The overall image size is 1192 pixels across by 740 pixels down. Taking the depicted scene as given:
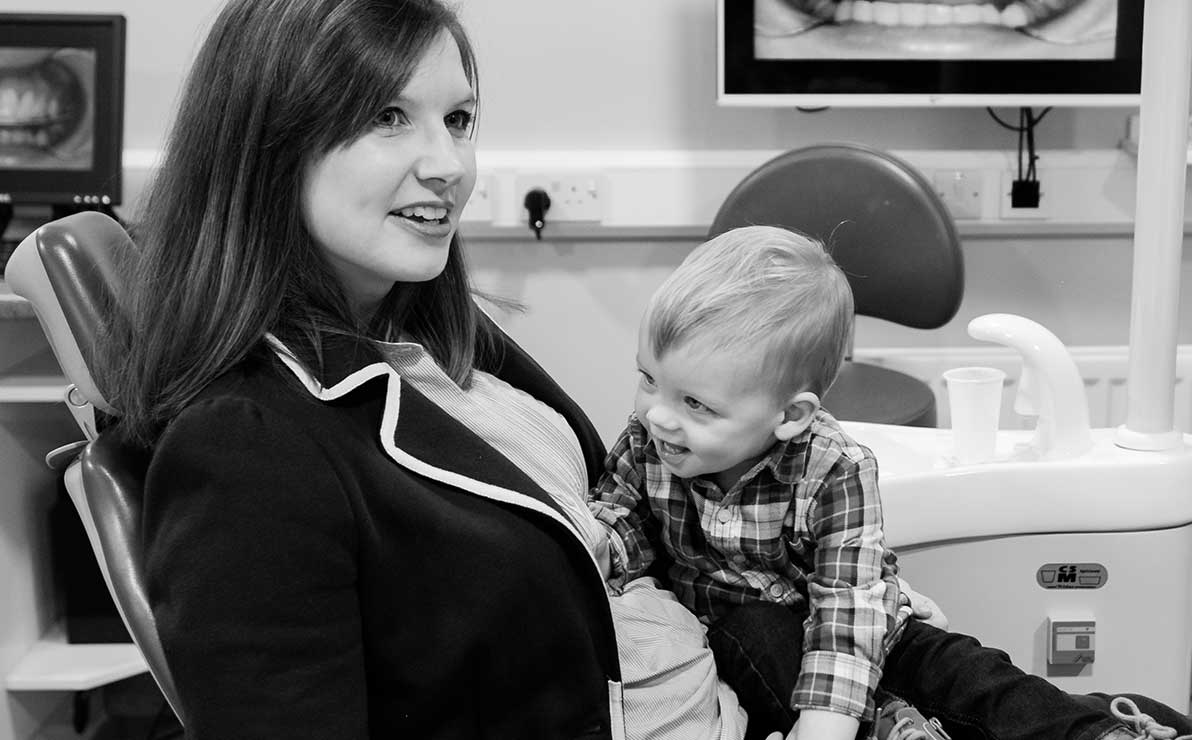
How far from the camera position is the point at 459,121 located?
3.61ft

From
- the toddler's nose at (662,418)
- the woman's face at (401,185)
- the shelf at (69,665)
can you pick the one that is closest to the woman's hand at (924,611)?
the toddler's nose at (662,418)

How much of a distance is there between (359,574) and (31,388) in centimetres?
133

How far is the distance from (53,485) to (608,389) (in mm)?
1200

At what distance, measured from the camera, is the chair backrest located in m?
2.03

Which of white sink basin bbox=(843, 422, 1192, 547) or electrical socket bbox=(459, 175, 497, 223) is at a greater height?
electrical socket bbox=(459, 175, 497, 223)

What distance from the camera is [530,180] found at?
260 cm

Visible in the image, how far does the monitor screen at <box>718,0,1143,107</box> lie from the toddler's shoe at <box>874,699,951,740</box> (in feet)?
5.33

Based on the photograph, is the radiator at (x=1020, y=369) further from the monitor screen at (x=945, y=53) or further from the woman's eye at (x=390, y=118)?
the woman's eye at (x=390, y=118)

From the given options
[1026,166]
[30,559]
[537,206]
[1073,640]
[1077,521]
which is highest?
[1026,166]

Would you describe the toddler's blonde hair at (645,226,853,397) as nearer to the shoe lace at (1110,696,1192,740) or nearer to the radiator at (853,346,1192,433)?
the shoe lace at (1110,696,1192,740)

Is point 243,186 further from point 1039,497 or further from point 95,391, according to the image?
point 1039,497

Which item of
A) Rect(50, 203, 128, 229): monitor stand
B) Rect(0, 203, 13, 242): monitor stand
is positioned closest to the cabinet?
Rect(50, 203, 128, 229): monitor stand

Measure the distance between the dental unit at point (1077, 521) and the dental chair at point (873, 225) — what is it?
626 millimetres

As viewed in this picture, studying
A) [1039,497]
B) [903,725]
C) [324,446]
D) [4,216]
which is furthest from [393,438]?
[4,216]
